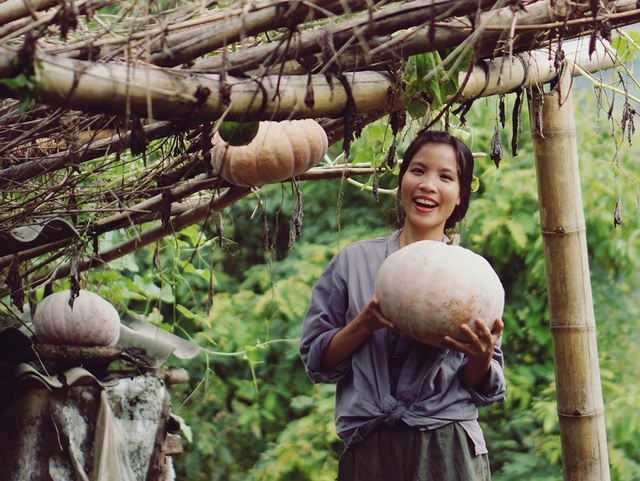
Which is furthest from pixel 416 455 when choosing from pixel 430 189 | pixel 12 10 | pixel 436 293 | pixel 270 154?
pixel 12 10

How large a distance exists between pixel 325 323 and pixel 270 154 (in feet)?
1.89

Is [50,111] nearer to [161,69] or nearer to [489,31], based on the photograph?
[161,69]

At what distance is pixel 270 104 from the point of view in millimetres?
2551

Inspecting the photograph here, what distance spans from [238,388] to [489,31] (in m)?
8.15

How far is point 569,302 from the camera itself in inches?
162

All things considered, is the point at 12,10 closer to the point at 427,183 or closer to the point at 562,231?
the point at 427,183

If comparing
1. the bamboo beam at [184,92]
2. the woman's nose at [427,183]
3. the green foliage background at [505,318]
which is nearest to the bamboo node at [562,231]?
the woman's nose at [427,183]

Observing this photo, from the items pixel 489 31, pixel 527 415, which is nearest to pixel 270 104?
pixel 489 31

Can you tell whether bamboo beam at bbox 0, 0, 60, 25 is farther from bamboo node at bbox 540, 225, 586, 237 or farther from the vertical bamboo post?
bamboo node at bbox 540, 225, 586, 237

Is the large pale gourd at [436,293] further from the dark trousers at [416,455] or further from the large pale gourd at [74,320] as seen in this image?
the large pale gourd at [74,320]

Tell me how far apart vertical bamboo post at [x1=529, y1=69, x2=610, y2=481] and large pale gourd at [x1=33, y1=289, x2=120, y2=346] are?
7.39 feet

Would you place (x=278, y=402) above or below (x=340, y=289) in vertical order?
below

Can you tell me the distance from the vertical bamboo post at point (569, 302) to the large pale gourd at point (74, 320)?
2.25m

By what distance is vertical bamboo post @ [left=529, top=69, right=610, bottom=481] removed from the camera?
4055 mm
